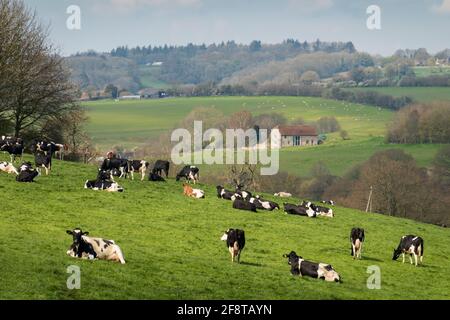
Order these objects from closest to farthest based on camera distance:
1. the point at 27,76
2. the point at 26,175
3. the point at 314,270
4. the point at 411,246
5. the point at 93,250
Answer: the point at 93,250
the point at 314,270
the point at 411,246
the point at 26,175
the point at 27,76

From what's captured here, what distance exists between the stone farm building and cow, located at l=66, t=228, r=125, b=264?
430 ft

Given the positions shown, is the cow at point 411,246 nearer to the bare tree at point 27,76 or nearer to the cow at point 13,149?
the cow at point 13,149

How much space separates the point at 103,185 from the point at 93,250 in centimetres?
1508

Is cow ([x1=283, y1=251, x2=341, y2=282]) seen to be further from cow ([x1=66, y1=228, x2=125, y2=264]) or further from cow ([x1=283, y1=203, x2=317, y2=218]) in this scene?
cow ([x1=283, y1=203, x2=317, y2=218])

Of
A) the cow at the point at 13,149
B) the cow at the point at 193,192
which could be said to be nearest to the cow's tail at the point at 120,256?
the cow at the point at 193,192

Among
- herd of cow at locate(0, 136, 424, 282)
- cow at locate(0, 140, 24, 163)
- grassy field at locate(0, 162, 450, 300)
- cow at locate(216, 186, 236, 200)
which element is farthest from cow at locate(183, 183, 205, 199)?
cow at locate(0, 140, 24, 163)

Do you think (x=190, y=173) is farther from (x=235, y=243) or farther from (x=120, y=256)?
(x=120, y=256)

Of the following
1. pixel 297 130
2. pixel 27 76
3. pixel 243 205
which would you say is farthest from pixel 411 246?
pixel 297 130

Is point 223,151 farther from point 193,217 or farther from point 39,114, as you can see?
point 193,217

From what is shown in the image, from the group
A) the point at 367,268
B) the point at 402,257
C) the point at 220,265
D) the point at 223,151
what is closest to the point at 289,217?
the point at 402,257

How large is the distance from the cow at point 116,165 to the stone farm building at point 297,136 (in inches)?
4416

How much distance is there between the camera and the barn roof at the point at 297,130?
160 metres

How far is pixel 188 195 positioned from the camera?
42906mm

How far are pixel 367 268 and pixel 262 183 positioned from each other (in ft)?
240
